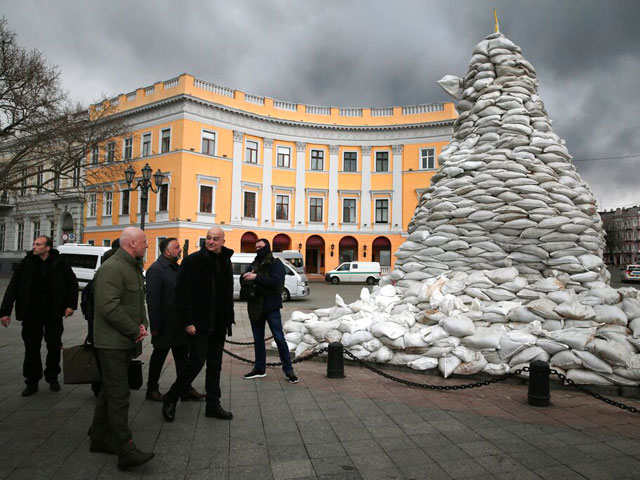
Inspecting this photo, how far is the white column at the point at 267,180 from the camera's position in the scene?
32625 mm

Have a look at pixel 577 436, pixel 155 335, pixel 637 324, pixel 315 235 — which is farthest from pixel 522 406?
pixel 315 235

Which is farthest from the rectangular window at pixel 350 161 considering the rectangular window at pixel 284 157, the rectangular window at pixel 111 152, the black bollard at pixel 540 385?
the black bollard at pixel 540 385

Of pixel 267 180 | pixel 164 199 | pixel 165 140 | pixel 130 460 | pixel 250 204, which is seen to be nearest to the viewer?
pixel 130 460

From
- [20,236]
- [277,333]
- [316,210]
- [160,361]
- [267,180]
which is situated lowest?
[160,361]

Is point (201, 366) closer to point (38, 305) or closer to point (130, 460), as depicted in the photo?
point (130, 460)

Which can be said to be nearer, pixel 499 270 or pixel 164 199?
pixel 499 270

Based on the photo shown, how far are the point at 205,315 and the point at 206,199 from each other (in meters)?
27.4

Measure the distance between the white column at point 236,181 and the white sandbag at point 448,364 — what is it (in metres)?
26.9

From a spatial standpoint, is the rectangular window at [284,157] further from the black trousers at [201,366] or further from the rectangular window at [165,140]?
the black trousers at [201,366]

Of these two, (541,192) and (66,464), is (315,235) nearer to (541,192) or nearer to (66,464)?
(541,192)

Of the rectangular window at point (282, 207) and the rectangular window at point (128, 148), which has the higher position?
the rectangular window at point (128, 148)

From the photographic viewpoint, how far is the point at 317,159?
34.7 metres

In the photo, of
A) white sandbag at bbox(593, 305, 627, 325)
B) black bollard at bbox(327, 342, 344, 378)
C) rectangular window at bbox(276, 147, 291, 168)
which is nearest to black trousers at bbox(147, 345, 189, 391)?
black bollard at bbox(327, 342, 344, 378)

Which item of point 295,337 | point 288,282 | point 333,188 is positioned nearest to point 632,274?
point 333,188
